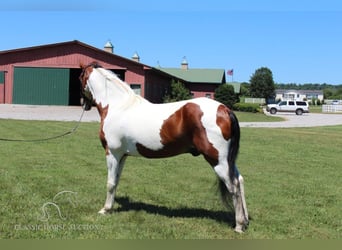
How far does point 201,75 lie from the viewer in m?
67.5

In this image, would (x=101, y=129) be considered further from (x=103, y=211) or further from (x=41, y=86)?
(x=41, y=86)

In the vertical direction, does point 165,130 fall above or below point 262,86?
below

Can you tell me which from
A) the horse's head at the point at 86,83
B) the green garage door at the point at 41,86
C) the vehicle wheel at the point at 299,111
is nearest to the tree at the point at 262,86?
the vehicle wheel at the point at 299,111

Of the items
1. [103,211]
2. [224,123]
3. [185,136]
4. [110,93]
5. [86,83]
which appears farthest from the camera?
[86,83]

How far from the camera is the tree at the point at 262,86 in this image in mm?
119500

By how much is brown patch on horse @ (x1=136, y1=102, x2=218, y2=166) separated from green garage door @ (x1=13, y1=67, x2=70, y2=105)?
3648 centimetres

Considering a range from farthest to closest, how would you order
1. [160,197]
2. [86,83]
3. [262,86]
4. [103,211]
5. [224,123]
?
[262,86] < [160,197] < [86,83] < [103,211] < [224,123]

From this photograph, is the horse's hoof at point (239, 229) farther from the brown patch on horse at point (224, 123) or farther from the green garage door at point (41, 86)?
the green garage door at point (41, 86)

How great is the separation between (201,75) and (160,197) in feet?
200

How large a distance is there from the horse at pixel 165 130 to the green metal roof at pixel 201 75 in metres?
57.8

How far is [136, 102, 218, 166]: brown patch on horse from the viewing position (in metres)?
5.66

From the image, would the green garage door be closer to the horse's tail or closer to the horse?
the horse

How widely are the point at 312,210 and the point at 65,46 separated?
3734cm

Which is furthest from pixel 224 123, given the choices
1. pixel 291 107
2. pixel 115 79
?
pixel 291 107
